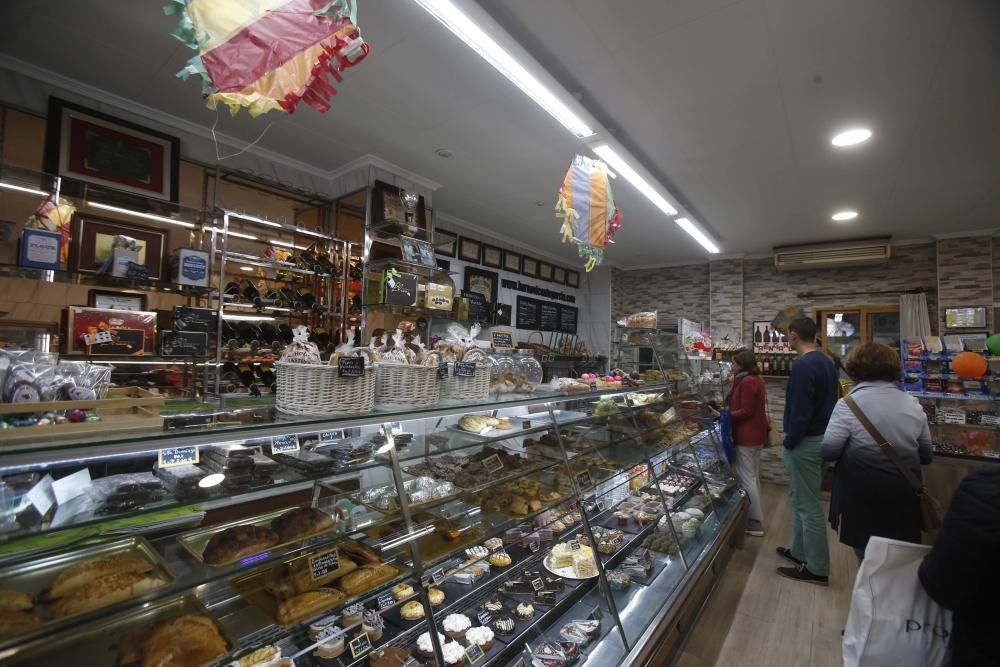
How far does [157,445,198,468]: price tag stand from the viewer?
111cm

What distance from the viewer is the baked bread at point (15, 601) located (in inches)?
38.1

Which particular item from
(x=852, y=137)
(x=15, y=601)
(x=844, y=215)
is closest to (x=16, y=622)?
(x=15, y=601)

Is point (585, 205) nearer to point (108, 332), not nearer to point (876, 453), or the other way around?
point (876, 453)

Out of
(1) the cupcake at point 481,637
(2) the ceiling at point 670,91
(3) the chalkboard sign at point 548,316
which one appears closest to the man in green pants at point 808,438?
(2) the ceiling at point 670,91

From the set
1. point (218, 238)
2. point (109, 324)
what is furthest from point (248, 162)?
point (109, 324)

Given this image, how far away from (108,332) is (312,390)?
297 cm

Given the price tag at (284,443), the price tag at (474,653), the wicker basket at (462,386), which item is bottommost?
the price tag at (474,653)

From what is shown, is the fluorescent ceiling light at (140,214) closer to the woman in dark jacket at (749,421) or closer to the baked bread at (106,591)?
the baked bread at (106,591)

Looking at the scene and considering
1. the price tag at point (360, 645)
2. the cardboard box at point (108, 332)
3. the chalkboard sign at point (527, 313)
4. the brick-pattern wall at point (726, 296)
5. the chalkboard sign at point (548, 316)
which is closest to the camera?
the price tag at point (360, 645)

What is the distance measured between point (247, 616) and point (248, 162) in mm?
4301

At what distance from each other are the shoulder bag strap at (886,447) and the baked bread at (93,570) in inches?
134

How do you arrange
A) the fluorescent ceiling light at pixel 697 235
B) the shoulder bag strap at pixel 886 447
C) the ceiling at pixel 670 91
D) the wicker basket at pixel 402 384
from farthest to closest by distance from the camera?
the fluorescent ceiling light at pixel 697 235 < the ceiling at pixel 670 91 < the shoulder bag strap at pixel 886 447 < the wicker basket at pixel 402 384

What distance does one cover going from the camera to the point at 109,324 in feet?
10.9

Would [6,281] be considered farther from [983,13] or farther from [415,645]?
[983,13]
